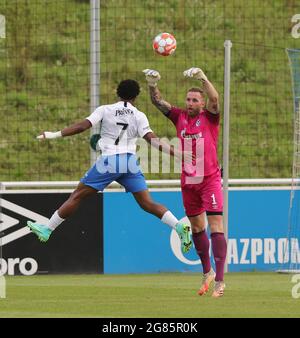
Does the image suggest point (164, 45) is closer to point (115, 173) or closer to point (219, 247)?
point (115, 173)

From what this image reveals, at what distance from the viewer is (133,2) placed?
25.8 metres

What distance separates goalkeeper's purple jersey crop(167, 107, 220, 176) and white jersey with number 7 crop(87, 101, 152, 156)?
70 centimetres

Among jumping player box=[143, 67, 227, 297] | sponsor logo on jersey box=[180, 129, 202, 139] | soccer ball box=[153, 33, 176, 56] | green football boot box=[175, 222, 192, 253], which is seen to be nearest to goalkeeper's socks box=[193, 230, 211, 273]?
jumping player box=[143, 67, 227, 297]

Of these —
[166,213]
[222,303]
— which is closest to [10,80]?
[166,213]

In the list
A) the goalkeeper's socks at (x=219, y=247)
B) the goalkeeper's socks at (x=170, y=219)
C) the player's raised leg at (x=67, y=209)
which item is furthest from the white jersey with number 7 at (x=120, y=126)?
the goalkeeper's socks at (x=219, y=247)

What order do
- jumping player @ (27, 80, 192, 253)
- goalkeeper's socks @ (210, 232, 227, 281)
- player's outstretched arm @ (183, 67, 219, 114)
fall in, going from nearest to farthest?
player's outstretched arm @ (183, 67, 219, 114) → goalkeeper's socks @ (210, 232, 227, 281) → jumping player @ (27, 80, 192, 253)

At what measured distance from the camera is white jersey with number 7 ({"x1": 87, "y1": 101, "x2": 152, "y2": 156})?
13.3 m

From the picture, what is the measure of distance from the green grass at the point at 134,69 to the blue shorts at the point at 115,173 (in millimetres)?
7946

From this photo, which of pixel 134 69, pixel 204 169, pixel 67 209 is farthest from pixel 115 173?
pixel 134 69

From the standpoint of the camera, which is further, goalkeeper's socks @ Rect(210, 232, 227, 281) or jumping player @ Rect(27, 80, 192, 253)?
jumping player @ Rect(27, 80, 192, 253)

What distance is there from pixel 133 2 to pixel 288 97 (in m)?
4.26

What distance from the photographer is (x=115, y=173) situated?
43.9 feet

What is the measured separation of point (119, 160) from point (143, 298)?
2150 mm

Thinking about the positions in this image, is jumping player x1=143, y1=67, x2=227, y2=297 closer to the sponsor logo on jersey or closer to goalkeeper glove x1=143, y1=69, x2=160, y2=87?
the sponsor logo on jersey
